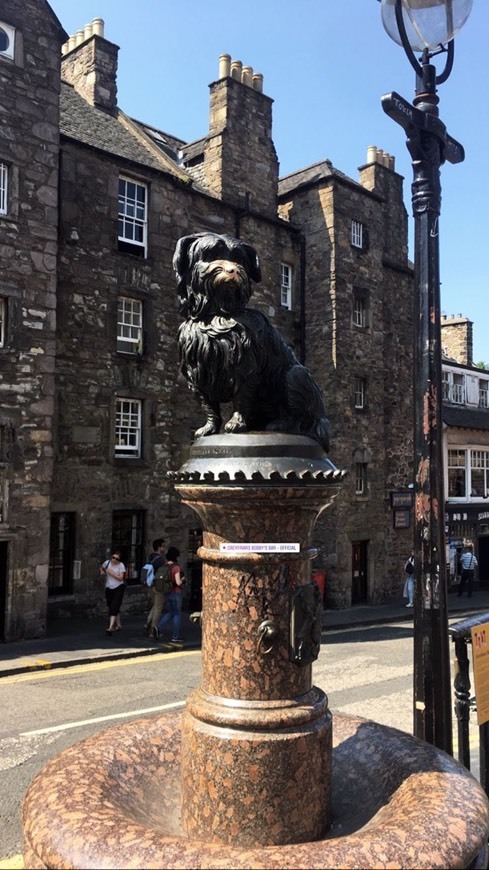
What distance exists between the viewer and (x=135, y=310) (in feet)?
60.7

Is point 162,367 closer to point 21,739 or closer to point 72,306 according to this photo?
point 72,306

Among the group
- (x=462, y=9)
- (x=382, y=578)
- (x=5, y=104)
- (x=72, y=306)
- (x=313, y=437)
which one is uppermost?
(x=5, y=104)

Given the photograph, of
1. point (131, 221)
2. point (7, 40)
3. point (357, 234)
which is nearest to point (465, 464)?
point (357, 234)

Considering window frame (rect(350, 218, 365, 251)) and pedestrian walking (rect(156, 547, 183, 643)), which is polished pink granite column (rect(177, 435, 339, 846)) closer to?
pedestrian walking (rect(156, 547, 183, 643))

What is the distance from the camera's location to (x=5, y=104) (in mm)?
14711

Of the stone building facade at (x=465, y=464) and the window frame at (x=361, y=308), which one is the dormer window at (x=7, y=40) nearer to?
the window frame at (x=361, y=308)

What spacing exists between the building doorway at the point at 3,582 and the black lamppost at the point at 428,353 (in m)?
11.8

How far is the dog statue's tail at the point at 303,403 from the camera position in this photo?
149 inches

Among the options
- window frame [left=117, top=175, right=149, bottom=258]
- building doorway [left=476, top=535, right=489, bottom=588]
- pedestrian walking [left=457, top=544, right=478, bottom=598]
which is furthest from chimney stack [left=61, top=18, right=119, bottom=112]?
building doorway [left=476, top=535, right=489, bottom=588]

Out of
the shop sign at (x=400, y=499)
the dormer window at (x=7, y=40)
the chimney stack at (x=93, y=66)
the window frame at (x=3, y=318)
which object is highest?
the chimney stack at (x=93, y=66)

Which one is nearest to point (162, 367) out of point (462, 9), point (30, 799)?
point (462, 9)

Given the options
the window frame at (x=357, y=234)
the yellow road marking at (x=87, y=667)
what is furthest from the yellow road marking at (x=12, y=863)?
the window frame at (x=357, y=234)

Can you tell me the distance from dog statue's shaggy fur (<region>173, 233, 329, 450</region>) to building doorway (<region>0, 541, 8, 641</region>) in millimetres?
11848

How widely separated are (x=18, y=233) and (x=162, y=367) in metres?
5.42
